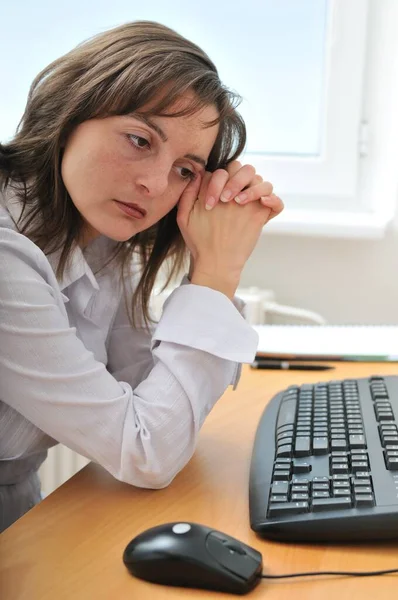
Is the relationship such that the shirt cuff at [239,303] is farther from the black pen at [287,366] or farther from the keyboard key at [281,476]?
the keyboard key at [281,476]

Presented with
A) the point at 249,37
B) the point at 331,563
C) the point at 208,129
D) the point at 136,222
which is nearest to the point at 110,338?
the point at 136,222

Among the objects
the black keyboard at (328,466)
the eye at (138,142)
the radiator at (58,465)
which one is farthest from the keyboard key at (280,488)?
the radiator at (58,465)

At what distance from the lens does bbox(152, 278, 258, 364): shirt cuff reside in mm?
948

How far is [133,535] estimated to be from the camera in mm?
773

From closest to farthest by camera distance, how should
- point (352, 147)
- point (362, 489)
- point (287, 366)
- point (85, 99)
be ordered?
point (362, 489)
point (85, 99)
point (287, 366)
point (352, 147)

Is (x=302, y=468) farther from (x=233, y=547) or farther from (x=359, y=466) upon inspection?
(x=233, y=547)

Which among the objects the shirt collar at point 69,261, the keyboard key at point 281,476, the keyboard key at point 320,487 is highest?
the shirt collar at point 69,261

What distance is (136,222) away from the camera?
1.04 metres

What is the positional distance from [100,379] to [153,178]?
0.26 metres

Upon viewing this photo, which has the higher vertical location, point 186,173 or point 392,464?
point 186,173

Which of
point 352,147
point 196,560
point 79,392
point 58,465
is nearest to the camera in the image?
point 196,560

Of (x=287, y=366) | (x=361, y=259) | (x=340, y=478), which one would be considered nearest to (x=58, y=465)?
(x=287, y=366)

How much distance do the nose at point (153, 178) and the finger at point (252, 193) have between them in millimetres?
138

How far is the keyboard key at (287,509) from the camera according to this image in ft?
2.46
